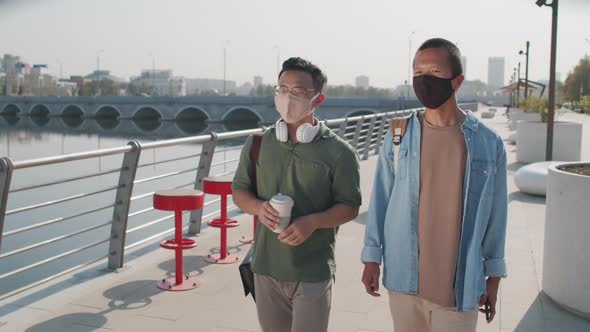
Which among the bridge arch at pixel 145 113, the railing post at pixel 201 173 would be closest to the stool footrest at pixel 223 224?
the railing post at pixel 201 173

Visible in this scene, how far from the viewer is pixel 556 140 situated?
13445 mm

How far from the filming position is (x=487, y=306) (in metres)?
2.34

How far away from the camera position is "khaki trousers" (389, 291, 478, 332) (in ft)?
7.36

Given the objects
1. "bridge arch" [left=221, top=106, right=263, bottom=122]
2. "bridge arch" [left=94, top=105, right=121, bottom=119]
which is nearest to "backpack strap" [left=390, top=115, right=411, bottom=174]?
"bridge arch" [left=221, top=106, right=263, bottom=122]

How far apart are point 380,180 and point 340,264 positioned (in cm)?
323

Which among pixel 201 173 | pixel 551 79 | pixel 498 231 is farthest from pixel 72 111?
pixel 498 231

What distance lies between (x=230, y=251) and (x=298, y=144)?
3730mm

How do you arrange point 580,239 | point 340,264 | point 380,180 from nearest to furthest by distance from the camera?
point 380,180 < point 580,239 < point 340,264

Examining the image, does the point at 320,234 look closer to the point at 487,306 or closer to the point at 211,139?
the point at 487,306

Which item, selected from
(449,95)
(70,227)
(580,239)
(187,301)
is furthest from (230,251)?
(70,227)

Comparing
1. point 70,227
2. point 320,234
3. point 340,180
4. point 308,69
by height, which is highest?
point 308,69

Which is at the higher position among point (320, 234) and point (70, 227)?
point (320, 234)

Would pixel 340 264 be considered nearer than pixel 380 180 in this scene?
No

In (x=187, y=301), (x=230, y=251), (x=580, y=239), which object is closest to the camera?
(x=580, y=239)
